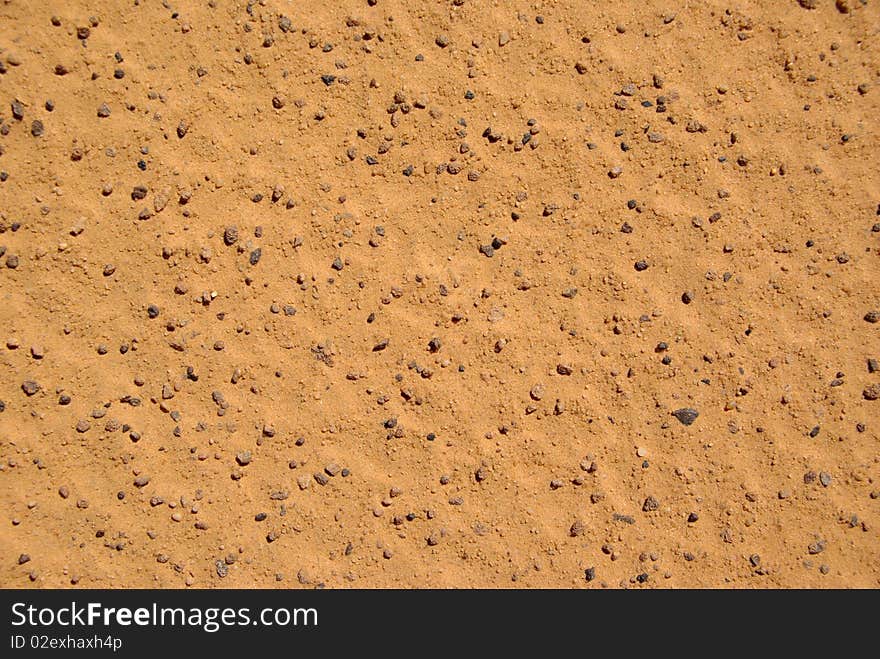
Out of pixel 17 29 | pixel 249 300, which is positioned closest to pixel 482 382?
pixel 249 300

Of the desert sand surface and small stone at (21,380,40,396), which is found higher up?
the desert sand surface

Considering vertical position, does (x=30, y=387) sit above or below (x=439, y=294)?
below

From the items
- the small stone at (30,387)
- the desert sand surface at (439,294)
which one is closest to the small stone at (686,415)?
the desert sand surface at (439,294)

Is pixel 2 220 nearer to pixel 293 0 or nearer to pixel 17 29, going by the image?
pixel 17 29

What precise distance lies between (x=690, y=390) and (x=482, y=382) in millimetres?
902

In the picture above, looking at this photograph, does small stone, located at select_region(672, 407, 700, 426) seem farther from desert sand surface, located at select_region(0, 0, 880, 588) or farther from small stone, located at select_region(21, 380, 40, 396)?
small stone, located at select_region(21, 380, 40, 396)

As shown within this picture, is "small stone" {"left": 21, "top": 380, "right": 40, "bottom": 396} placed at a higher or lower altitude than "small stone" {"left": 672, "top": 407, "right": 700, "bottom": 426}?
lower

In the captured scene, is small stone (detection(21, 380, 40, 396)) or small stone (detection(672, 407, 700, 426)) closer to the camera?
small stone (detection(21, 380, 40, 396))

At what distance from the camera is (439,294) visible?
9.84ft

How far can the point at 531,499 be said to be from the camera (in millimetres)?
2957

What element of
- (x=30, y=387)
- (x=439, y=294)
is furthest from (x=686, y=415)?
(x=30, y=387)

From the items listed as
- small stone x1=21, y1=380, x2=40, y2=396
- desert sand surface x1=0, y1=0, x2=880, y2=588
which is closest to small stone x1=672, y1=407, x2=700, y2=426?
desert sand surface x1=0, y1=0, x2=880, y2=588

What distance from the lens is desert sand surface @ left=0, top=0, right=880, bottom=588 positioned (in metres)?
2.92

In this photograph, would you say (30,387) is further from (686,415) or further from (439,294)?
(686,415)
